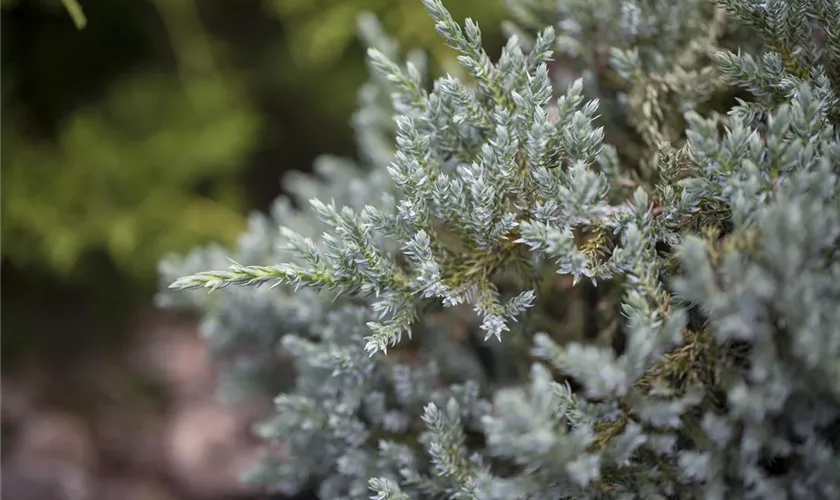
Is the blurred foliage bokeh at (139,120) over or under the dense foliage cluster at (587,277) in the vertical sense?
over

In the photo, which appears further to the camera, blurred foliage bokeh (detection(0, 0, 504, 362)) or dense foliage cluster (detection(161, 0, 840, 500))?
blurred foliage bokeh (detection(0, 0, 504, 362))

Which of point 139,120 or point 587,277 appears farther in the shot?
point 139,120

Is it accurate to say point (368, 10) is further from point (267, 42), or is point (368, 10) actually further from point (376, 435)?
point (376, 435)

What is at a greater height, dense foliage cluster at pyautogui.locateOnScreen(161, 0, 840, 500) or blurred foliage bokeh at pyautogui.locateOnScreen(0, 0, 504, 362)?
blurred foliage bokeh at pyautogui.locateOnScreen(0, 0, 504, 362)

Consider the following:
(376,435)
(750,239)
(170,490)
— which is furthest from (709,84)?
(170,490)

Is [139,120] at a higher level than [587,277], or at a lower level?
higher
